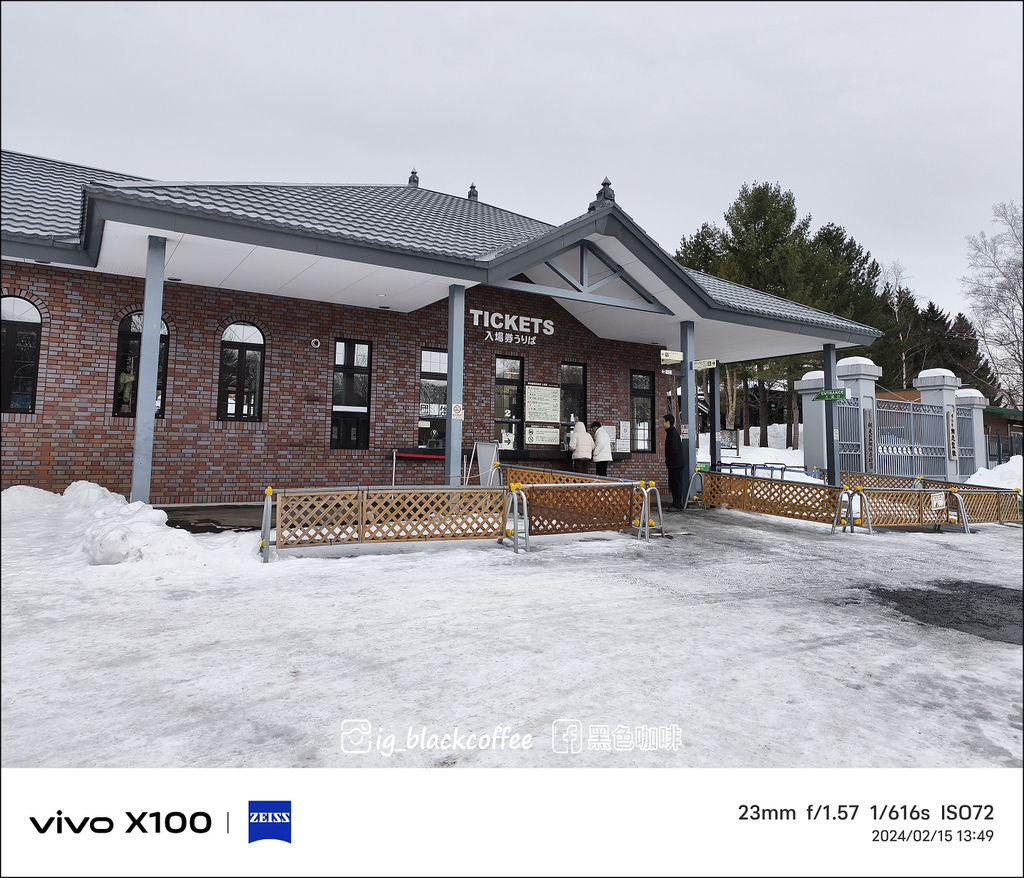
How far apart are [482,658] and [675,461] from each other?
9.51 metres

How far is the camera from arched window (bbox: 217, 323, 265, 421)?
1122cm

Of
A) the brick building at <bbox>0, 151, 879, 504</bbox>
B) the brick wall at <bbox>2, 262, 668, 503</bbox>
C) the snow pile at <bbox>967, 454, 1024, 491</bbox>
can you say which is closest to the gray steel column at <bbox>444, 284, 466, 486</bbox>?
the brick building at <bbox>0, 151, 879, 504</bbox>

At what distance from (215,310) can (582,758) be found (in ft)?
34.6

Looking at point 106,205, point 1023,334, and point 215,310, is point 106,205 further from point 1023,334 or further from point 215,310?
point 1023,334

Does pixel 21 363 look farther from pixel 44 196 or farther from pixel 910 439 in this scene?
pixel 910 439

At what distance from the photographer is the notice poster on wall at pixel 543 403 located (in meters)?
14.1

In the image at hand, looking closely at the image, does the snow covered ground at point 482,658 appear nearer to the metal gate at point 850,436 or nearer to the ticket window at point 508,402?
the ticket window at point 508,402

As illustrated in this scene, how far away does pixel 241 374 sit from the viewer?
11344mm

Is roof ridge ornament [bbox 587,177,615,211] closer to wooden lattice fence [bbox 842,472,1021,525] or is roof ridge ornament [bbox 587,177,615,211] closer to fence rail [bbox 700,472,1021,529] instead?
fence rail [bbox 700,472,1021,529]

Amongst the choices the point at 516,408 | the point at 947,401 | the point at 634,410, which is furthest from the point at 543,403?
the point at 947,401

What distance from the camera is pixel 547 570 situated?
688 centimetres

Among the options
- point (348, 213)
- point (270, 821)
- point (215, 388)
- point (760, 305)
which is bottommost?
point (270, 821)

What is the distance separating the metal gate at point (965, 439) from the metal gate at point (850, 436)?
15.6 ft

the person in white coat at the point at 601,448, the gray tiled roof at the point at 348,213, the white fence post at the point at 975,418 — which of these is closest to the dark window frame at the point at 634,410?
the person in white coat at the point at 601,448
